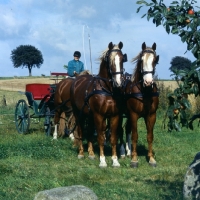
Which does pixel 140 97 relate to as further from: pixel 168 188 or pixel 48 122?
pixel 48 122

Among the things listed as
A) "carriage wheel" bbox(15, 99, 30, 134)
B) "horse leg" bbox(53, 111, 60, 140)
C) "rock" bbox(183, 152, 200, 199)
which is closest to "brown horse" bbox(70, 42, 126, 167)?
"horse leg" bbox(53, 111, 60, 140)

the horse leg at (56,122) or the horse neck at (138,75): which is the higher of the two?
the horse neck at (138,75)

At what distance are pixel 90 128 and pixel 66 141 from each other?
174 cm

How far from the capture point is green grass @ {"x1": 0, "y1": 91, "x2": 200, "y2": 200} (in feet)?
25.5

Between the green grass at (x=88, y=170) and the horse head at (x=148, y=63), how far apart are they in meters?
1.25

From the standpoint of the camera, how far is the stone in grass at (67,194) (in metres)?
6.18

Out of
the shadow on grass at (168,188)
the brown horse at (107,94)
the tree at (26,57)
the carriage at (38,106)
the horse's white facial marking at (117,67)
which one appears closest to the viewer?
the shadow on grass at (168,188)

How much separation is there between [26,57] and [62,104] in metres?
89.4

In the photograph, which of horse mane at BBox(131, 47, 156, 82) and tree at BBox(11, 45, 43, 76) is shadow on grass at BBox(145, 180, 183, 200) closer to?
horse mane at BBox(131, 47, 156, 82)

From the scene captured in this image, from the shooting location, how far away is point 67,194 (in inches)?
247

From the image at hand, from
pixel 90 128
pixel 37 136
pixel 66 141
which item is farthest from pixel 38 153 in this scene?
pixel 37 136

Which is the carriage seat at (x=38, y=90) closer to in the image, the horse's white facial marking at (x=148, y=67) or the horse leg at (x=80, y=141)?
the horse leg at (x=80, y=141)

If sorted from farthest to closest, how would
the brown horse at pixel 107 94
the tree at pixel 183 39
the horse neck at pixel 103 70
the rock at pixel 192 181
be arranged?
1. the horse neck at pixel 103 70
2. the brown horse at pixel 107 94
3. the rock at pixel 192 181
4. the tree at pixel 183 39

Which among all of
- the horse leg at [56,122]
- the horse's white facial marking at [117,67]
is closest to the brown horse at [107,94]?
the horse's white facial marking at [117,67]
